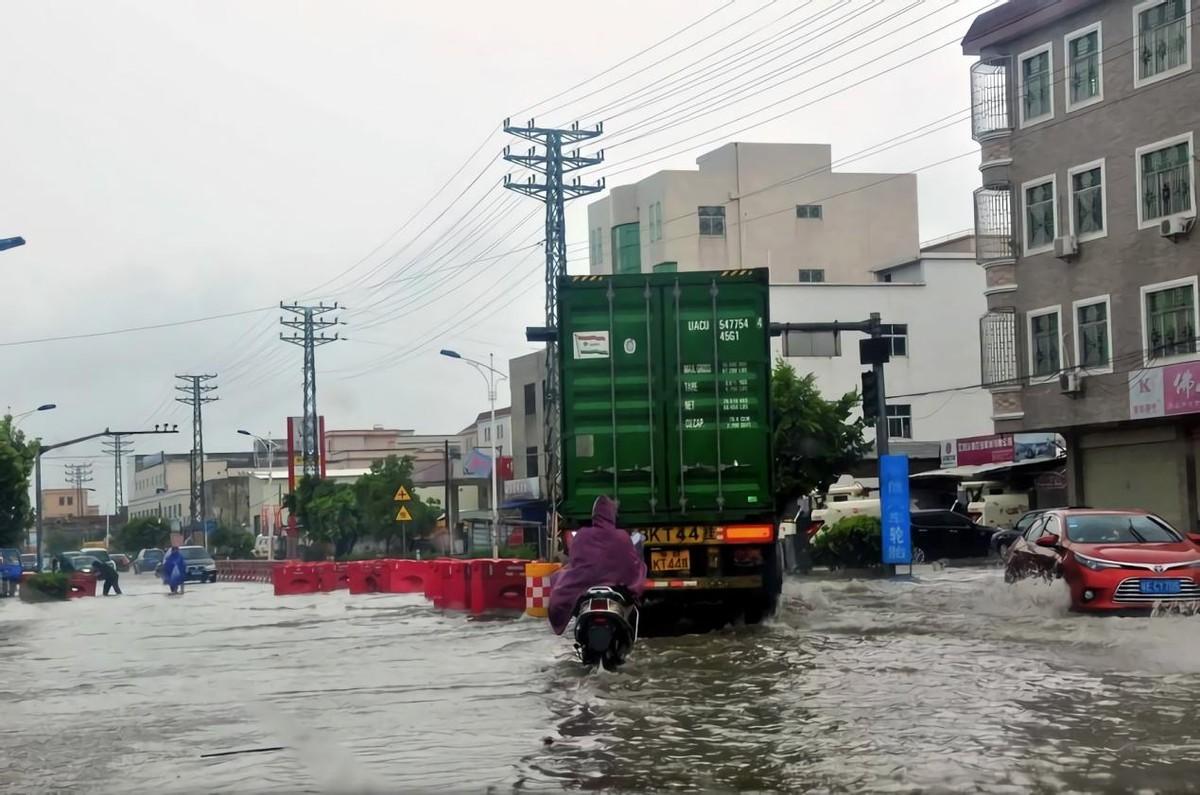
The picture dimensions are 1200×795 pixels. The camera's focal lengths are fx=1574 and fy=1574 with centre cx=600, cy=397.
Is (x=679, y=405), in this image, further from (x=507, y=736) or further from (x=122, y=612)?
(x=122, y=612)

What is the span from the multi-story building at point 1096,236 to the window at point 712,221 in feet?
108

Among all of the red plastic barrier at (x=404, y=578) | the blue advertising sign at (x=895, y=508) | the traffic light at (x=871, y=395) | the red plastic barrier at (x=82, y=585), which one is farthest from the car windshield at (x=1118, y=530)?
the red plastic barrier at (x=82, y=585)

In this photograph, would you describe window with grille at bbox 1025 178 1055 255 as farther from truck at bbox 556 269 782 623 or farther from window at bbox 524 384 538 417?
window at bbox 524 384 538 417

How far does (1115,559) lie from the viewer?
17.1 m

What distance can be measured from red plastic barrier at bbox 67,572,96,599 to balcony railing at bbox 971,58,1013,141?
28.9 m

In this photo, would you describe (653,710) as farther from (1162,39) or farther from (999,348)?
(999,348)

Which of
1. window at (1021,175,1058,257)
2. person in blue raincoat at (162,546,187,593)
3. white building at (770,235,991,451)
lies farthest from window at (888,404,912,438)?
person in blue raincoat at (162,546,187,593)

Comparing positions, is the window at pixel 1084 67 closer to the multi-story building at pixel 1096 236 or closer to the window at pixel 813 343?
the multi-story building at pixel 1096 236

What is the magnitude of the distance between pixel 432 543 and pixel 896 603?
46281 millimetres

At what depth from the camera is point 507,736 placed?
9891 millimetres

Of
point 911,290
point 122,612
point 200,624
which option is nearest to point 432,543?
point 911,290

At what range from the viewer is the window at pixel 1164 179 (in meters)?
31.5

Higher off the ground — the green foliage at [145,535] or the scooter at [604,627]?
the scooter at [604,627]

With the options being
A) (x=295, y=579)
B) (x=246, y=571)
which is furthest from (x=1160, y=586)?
(x=246, y=571)
